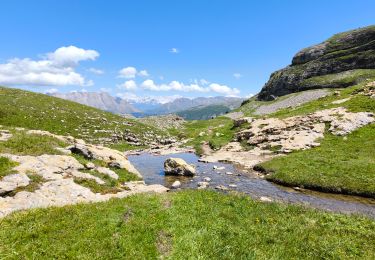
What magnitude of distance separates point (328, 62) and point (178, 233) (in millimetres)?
158232

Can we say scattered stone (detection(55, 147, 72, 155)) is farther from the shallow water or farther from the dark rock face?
the dark rock face

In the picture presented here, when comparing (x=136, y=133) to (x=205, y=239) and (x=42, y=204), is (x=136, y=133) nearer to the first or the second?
(x=42, y=204)

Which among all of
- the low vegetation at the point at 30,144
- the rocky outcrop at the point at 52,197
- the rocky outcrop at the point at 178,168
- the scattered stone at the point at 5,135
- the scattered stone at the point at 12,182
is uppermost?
the scattered stone at the point at 5,135

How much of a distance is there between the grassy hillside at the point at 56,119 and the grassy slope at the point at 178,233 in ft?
136

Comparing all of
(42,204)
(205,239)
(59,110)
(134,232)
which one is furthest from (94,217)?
(59,110)

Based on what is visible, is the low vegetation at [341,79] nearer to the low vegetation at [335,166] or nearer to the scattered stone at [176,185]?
the low vegetation at [335,166]

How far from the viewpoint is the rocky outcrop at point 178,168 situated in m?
35.4

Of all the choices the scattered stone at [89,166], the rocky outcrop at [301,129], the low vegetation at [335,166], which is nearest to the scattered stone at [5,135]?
the scattered stone at [89,166]

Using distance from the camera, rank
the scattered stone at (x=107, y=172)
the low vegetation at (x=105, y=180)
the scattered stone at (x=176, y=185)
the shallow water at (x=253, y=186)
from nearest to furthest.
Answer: the low vegetation at (x=105, y=180)
the shallow water at (x=253, y=186)
the scattered stone at (x=107, y=172)
the scattered stone at (x=176, y=185)

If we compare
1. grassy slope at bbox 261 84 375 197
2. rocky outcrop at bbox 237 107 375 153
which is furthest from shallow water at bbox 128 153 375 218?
rocky outcrop at bbox 237 107 375 153

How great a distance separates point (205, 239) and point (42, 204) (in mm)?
10416

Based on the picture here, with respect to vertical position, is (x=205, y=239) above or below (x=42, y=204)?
below

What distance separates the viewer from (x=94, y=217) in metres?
15.9

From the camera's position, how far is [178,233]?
15.2 meters
